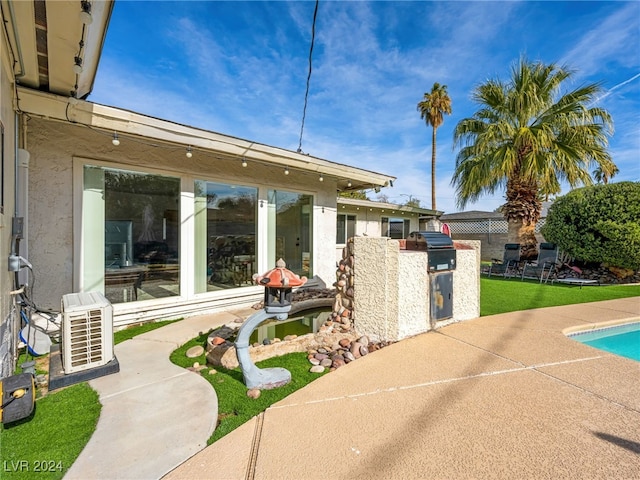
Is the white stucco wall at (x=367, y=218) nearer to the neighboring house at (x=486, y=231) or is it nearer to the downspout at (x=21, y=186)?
the neighboring house at (x=486, y=231)

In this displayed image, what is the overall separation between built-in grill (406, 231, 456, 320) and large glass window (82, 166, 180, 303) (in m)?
4.62

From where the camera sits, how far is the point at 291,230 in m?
7.62

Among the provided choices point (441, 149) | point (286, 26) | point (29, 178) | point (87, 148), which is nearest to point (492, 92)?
point (286, 26)

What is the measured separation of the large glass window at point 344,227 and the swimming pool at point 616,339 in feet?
27.9

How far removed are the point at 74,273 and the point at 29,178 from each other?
154 cm

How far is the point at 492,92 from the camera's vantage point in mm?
12531

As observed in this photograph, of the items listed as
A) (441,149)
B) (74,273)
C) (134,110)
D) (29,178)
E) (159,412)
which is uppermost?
(441,149)

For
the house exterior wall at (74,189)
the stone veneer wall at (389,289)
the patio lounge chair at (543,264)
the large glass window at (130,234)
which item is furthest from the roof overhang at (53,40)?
the patio lounge chair at (543,264)

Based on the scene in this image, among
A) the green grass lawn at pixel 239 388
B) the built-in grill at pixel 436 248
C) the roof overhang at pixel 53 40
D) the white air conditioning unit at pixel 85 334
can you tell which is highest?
the roof overhang at pixel 53 40

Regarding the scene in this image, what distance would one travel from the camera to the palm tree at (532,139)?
37.5 ft

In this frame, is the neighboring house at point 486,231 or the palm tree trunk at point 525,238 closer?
the palm tree trunk at point 525,238

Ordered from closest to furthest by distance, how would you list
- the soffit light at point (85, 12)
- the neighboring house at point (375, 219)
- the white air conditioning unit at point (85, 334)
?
the soffit light at point (85, 12), the white air conditioning unit at point (85, 334), the neighboring house at point (375, 219)

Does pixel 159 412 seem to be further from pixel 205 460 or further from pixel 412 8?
pixel 412 8

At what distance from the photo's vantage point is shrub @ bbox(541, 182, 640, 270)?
944 centimetres
